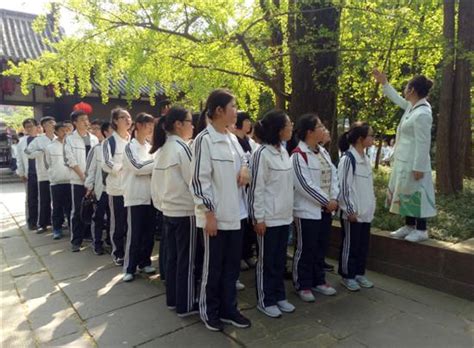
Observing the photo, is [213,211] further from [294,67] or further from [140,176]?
[294,67]

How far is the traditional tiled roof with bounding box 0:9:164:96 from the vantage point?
1346cm

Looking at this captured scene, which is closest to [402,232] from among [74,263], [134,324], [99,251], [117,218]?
[134,324]

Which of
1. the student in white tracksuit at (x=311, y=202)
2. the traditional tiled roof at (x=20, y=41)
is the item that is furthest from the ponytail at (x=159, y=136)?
the traditional tiled roof at (x=20, y=41)

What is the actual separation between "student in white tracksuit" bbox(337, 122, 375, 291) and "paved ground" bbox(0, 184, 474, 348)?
0.22m

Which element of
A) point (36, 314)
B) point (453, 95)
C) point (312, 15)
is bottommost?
point (36, 314)

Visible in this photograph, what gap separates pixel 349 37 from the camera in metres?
5.11

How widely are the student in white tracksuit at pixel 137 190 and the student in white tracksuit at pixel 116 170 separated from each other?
481mm

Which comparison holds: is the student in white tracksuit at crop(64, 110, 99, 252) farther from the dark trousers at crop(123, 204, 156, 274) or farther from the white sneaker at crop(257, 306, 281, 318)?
the white sneaker at crop(257, 306, 281, 318)

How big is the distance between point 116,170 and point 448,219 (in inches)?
163

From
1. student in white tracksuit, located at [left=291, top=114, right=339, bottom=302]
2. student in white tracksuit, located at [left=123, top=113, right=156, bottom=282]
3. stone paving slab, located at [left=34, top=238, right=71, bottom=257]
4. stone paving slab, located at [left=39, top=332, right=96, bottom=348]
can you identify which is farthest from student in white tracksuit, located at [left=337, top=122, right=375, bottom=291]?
stone paving slab, located at [left=34, top=238, right=71, bottom=257]

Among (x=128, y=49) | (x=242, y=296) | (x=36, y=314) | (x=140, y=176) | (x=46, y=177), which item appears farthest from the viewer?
(x=46, y=177)

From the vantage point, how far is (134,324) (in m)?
3.35

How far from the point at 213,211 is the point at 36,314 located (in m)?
2.11

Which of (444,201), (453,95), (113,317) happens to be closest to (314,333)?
(113,317)
